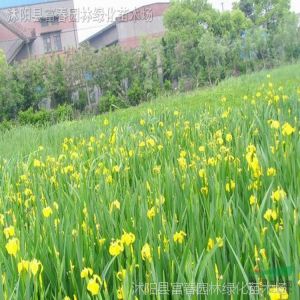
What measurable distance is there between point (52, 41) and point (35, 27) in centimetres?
132

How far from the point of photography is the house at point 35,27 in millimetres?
28984

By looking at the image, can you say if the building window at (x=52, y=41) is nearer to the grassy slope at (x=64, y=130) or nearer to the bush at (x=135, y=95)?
the bush at (x=135, y=95)

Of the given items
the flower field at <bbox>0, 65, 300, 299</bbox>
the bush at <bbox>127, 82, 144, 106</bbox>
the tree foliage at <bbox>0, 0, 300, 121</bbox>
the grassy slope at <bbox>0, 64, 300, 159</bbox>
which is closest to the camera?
the flower field at <bbox>0, 65, 300, 299</bbox>

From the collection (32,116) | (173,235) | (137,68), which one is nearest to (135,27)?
(137,68)

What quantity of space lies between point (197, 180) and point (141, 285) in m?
0.53

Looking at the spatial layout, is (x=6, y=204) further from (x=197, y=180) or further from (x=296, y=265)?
(x=296, y=265)

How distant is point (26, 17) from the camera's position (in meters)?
29.6

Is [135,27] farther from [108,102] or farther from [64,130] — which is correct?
[64,130]

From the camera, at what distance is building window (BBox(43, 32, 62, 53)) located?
30484 mm

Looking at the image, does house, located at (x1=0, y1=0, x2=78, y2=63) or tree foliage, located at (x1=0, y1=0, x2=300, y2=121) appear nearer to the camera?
tree foliage, located at (x1=0, y1=0, x2=300, y2=121)

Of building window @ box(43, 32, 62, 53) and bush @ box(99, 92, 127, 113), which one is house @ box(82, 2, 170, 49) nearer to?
building window @ box(43, 32, 62, 53)

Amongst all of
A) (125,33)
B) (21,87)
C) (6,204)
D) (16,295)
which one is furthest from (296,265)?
(125,33)

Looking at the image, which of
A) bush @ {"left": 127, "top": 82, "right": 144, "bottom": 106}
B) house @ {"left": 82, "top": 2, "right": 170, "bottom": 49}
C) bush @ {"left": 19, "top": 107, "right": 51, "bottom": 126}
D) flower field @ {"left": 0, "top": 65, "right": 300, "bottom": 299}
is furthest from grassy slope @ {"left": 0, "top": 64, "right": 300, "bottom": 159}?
house @ {"left": 82, "top": 2, "right": 170, "bottom": 49}

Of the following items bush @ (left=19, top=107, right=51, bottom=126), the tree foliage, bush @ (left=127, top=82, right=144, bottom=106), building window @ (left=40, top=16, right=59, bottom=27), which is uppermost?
building window @ (left=40, top=16, right=59, bottom=27)
